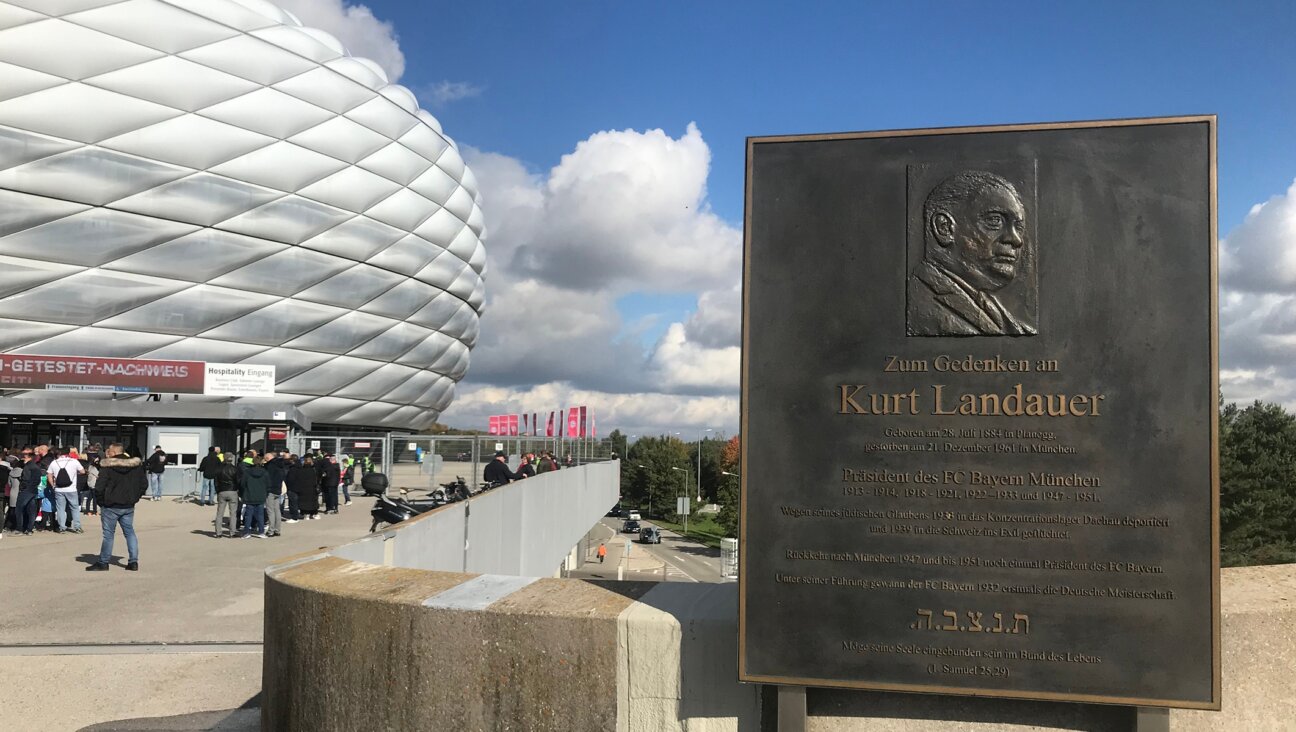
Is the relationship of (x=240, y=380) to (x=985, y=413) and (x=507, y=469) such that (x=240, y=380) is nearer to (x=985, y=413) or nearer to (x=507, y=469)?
(x=507, y=469)

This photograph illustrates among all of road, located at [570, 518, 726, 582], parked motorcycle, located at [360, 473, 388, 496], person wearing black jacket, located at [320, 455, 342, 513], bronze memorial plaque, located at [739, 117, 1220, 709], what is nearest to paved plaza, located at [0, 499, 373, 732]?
parked motorcycle, located at [360, 473, 388, 496]

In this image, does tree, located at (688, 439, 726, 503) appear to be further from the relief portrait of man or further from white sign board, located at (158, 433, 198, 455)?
the relief portrait of man

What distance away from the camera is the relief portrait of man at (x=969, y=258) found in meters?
3.18

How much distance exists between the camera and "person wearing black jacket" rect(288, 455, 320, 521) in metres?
18.6

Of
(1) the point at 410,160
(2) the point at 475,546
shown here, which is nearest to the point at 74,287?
(1) the point at 410,160

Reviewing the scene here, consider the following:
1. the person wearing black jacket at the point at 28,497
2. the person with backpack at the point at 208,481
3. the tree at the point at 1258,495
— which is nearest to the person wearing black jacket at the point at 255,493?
the person with backpack at the point at 208,481

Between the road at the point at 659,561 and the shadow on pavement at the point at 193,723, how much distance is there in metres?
30.1

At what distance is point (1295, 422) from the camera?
3869cm

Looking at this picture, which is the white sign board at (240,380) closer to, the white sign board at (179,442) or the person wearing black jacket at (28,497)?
the white sign board at (179,442)

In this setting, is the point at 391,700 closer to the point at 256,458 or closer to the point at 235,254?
the point at 256,458

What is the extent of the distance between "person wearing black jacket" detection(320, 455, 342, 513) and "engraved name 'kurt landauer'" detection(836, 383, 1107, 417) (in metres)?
19.8

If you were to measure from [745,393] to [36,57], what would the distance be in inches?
1765

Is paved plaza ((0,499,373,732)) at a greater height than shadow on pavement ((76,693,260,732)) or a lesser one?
lesser

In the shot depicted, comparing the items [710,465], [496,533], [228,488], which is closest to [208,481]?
[228,488]
